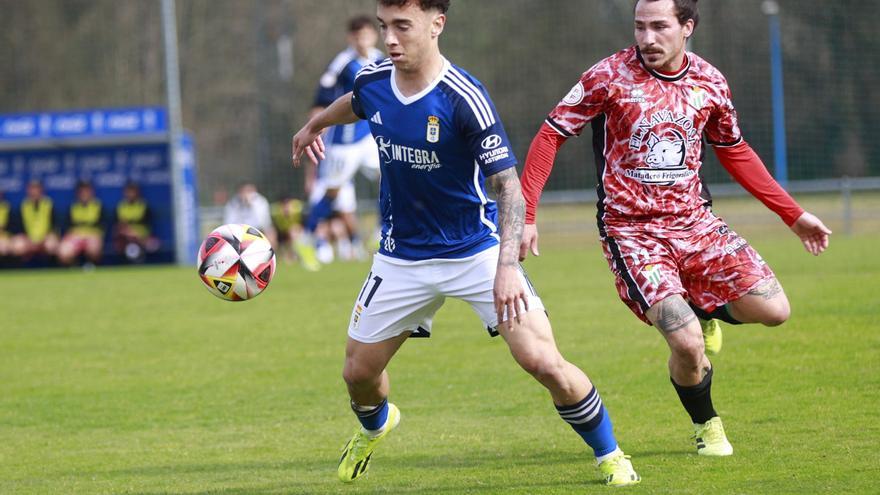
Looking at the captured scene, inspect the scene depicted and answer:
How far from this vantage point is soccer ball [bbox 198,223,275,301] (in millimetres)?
6223

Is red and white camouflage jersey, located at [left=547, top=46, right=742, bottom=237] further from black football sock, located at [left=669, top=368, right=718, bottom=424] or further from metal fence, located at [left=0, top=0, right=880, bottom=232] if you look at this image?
metal fence, located at [left=0, top=0, right=880, bottom=232]

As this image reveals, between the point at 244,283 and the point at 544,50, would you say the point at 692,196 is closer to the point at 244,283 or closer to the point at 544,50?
the point at 244,283

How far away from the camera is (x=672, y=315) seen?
18.8 feet

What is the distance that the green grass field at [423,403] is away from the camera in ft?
19.1

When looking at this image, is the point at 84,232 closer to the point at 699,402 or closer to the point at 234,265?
the point at 234,265

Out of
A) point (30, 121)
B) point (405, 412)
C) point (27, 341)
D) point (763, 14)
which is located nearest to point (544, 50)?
point (763, 14)

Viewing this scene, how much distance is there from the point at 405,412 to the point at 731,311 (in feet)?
7.69

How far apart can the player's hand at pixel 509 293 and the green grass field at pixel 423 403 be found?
2.96 ft

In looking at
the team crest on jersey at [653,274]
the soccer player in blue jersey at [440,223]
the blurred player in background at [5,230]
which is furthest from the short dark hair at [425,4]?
the blurred player in background at [5,230]

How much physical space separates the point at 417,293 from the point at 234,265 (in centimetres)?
124

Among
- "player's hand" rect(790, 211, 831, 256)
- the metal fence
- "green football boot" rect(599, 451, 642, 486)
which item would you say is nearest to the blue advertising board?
the metal fence

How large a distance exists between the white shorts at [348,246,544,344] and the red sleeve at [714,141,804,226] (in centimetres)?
156

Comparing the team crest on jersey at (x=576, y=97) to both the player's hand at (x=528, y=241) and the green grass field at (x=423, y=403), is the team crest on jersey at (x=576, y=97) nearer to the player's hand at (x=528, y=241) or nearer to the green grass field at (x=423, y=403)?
the player's hand at (x=528, y=241)

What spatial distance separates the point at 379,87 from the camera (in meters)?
5.44
